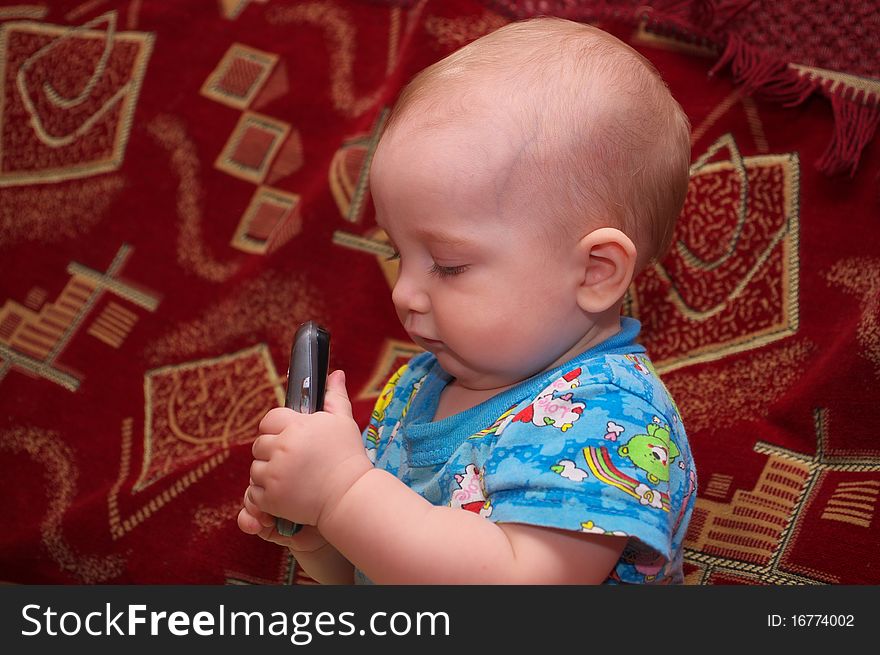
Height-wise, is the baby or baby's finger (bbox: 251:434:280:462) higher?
the baby

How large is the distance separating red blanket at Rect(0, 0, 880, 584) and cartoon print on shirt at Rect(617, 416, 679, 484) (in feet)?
1.08

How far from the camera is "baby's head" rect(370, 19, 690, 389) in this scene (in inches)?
33.0

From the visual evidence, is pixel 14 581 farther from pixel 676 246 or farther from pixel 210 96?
pixel 676 246

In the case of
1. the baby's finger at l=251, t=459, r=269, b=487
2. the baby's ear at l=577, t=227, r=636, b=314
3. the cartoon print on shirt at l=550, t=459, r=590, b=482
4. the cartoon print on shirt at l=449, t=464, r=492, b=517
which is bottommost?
the baby's finger at l=251, t=459, r=269, b=487

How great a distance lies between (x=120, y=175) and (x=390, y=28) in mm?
463

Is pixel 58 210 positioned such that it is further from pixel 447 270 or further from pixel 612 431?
pixel 612 431

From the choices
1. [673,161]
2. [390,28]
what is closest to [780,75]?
[673,161]

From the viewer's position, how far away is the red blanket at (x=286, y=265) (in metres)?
1.15

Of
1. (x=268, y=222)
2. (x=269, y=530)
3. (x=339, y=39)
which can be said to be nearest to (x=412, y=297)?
(x=269, y=530)

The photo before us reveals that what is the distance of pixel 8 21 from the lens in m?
1.60

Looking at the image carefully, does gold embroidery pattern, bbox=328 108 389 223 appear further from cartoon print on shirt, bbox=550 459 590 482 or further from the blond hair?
cartoon print on shirt, bbox=550 459 590 482

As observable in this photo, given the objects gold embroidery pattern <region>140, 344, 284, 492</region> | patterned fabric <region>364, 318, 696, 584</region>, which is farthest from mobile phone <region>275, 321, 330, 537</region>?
gold embroidery pattern <region>140, 344, 284, 492</region>

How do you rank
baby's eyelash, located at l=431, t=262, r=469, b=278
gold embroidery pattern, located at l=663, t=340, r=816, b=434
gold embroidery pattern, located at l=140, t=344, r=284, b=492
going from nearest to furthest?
baby's eyelash, located at l=431, t=262, r=469, b=278 → gold embroidery pattern, located at l=663, t=340, r=816, b=434 → gold embroidery pattern, located at l=140, t=344, r=284, b=492

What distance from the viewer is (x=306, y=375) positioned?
88 cm
